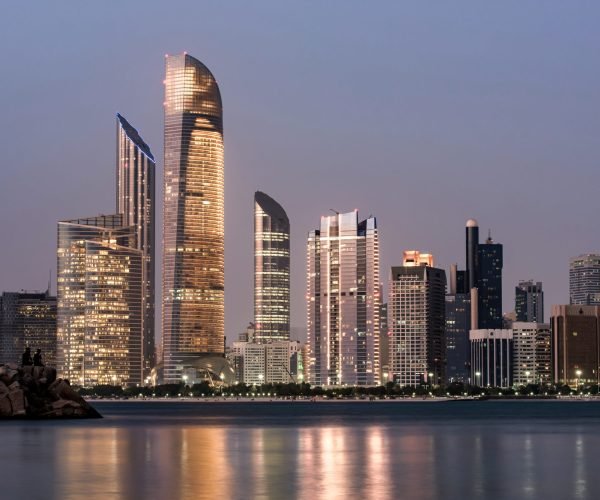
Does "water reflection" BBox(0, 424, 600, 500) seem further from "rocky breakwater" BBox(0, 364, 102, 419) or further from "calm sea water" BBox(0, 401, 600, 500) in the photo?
"rocky breakwater" BBox(0, 364, 102, 419)

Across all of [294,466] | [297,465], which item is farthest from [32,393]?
[294,466]

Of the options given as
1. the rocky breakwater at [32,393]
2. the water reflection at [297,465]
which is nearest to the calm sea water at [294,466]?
the water reflection at [297,465]

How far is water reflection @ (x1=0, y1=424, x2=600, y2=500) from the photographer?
209 ft

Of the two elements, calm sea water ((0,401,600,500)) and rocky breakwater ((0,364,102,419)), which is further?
rocky breakwater ((0,364,102,419))

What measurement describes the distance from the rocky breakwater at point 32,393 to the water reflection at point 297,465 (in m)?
14.2

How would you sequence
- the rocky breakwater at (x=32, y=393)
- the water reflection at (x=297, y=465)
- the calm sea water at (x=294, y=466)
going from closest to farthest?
the calm sea water at (x=294, y=466) < the water reflection at (x=297, y=465) < the rocky breakwater at (x=32, y=393)

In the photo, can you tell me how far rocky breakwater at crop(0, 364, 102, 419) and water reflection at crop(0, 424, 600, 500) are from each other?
14.2 m

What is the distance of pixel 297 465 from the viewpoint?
3196 inches

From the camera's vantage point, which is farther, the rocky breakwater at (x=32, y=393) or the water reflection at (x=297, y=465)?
the rocky breakwater at (x=32, y=393)

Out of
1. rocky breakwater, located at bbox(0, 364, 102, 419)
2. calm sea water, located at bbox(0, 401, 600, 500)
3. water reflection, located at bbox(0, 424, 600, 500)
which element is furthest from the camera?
rocky breakwater, located at bbox(0, 364, 102, 419)

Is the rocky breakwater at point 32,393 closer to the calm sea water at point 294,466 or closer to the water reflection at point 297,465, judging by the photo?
the calm sea water at point 294,466

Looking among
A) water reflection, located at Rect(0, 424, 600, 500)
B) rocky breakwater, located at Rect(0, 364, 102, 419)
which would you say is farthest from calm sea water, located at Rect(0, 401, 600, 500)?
rocky breakwater, located at Rect(0, 364, 102, 419)

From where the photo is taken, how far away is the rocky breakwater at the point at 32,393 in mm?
140750

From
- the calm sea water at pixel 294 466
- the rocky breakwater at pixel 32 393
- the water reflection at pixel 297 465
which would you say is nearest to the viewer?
the calm sea water at pixel 294 466
